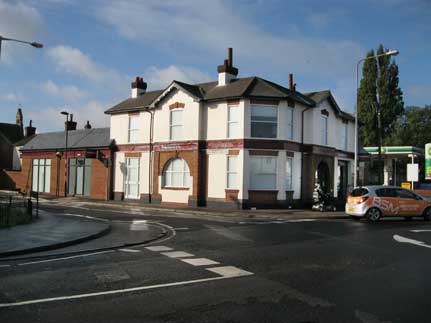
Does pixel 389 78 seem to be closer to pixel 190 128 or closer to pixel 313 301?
pixel 190 128

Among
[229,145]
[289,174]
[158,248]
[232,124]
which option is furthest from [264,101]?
[158,248]

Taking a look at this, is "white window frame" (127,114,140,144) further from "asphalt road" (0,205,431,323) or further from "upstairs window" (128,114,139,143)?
"asphalt road" (0,205,431,323)

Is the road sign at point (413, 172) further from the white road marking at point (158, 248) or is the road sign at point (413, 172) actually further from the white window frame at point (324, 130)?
the white road marking at point (158, 248)

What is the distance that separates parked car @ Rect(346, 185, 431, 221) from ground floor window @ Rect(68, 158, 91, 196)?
72.7 feet

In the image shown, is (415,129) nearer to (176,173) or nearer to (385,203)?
(176,173)

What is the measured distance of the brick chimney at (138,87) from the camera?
33.6 metres

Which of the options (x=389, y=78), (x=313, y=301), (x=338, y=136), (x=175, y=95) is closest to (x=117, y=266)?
(x=313, y=301)

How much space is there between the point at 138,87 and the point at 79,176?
30.2 feet

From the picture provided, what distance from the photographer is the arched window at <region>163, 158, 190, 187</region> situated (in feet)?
91.1

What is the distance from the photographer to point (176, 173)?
2836cm

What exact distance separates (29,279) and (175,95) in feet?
71.7

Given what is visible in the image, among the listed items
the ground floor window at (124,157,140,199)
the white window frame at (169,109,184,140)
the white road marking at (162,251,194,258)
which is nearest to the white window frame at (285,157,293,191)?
the white window frame at (169,109,184,140)

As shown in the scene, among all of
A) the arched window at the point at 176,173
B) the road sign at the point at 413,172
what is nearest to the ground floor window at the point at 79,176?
the arched window at the point at 176,173

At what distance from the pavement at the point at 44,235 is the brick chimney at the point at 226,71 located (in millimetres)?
15132
